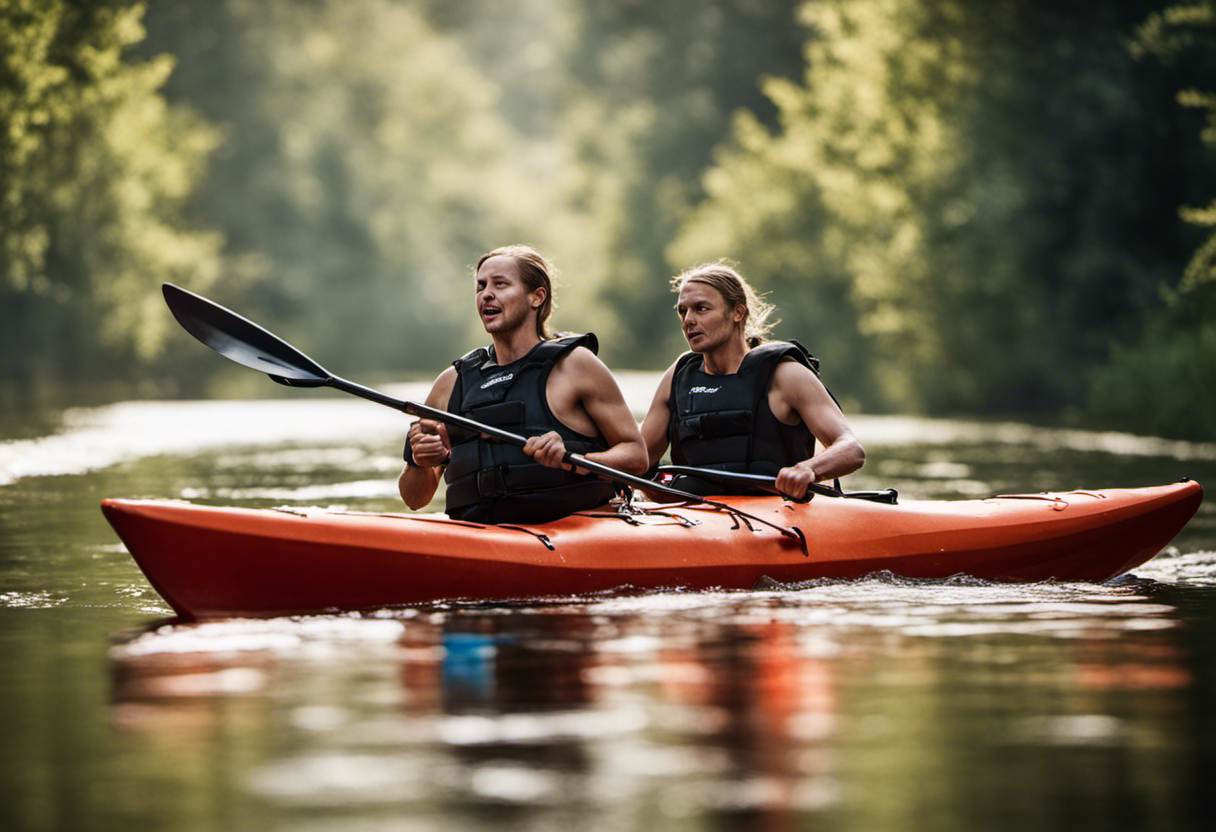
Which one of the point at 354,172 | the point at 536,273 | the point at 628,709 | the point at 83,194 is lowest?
the point at 628,709

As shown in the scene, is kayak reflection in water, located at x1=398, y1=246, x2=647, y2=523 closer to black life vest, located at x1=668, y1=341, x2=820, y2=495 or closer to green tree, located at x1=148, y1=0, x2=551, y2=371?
black life vest, located at x1=668, y1=341, x2=820, y2=495

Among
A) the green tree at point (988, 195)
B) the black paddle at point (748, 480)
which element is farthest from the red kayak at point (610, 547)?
the green tree at point (988, 195)

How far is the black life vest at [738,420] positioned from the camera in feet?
23.7

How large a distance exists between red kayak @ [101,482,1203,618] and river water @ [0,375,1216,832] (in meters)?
0.09

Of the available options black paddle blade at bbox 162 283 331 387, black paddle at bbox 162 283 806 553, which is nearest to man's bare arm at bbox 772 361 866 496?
black paddle at bbox 162 283 806 553

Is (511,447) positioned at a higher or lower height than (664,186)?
lower

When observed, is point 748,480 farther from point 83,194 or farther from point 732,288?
point 83,194

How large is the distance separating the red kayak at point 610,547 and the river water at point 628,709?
0.31ft

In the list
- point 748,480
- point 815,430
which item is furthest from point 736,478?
point 815,430

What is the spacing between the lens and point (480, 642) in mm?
5746

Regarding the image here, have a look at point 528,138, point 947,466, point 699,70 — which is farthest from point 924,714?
point 528,138

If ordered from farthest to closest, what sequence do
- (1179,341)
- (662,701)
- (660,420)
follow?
(1179,341) < (660,420) < (662,701)

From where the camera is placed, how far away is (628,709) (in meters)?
4.63

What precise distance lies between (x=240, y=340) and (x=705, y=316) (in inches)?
64.7
